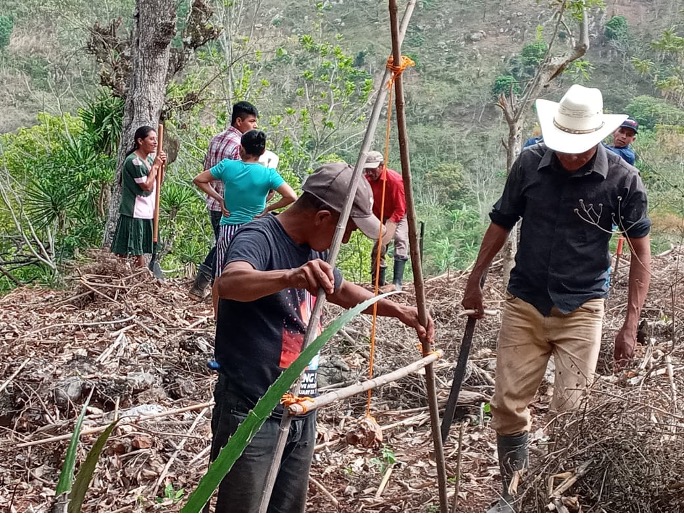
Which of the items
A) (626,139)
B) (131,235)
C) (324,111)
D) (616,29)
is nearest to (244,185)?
(131,235)

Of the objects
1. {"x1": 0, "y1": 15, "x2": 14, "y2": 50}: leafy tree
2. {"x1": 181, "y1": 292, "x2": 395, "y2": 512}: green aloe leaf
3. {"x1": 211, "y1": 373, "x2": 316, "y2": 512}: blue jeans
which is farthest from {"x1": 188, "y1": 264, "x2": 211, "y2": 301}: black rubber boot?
{"x1": 0, "y1": 15, "x2": 14, "y2": 50}: leafy tree

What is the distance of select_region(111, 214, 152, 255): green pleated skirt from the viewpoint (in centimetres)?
764

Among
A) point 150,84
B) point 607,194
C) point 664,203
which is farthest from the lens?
point 664,203

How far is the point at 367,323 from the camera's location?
6.53 metres

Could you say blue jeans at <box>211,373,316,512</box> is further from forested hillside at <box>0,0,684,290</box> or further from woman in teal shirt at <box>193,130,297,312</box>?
forested hillside at <box>0,0,684,290</box>

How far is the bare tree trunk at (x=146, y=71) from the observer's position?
8.53 metres

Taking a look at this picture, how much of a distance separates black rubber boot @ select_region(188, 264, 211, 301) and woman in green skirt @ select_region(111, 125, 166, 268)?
56cm

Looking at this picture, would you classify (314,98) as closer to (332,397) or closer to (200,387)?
(200,387)

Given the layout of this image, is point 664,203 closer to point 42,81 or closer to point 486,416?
point 486,416

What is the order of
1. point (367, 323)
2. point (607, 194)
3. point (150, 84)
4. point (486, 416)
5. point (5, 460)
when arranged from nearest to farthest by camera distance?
point (607, 194)
point (5, 460)
point (486, 416)
point (367, 323)
point (150, 84)

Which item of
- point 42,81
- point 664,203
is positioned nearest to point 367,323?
point 664,203

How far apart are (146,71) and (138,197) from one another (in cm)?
184

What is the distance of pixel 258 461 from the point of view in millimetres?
2498

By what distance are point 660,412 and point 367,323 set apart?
12.3 ft
